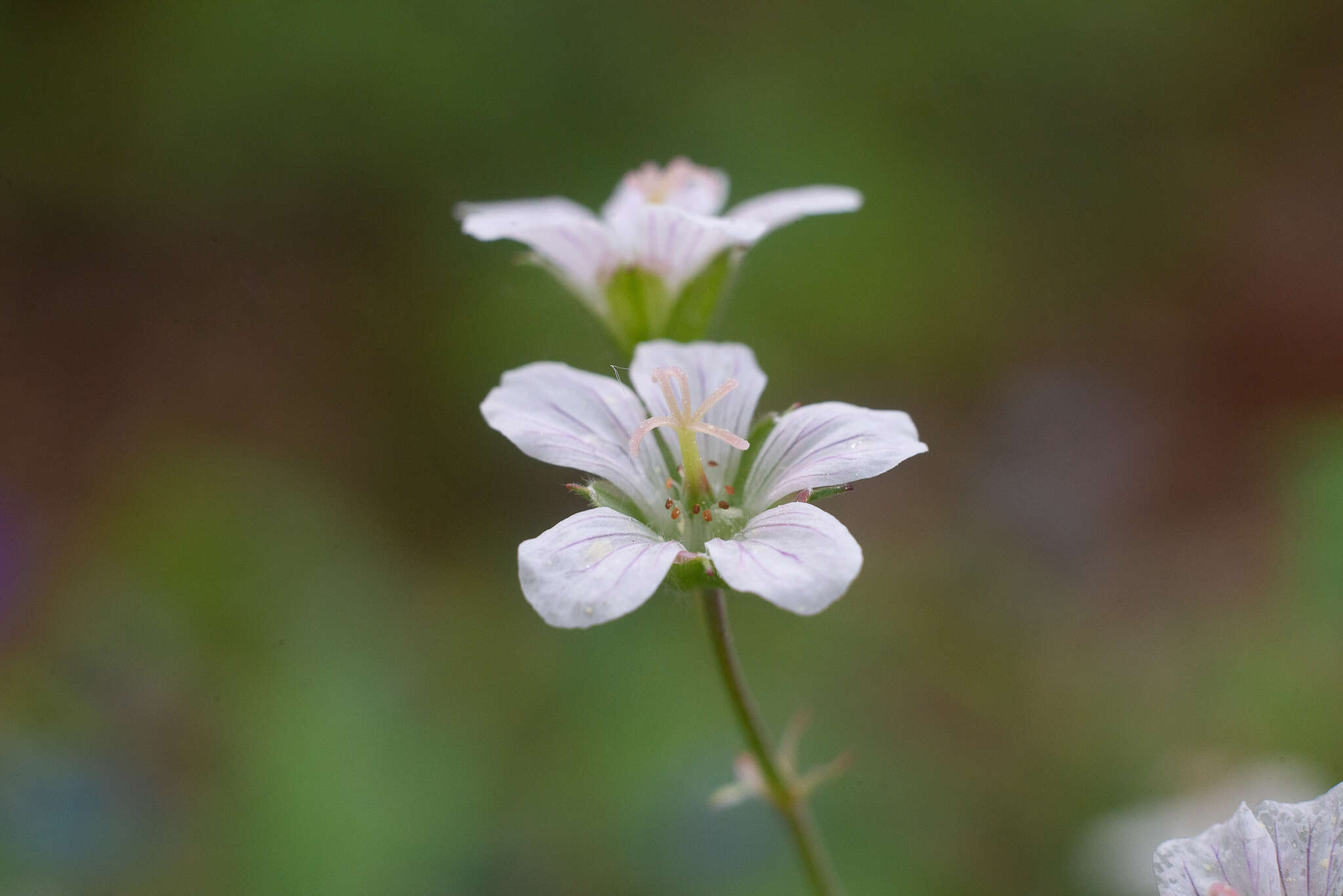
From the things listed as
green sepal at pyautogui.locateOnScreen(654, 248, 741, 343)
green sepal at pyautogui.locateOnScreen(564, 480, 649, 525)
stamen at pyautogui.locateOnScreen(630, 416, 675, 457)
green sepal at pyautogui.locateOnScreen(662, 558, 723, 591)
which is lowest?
green sepal at pyautogui.locateOnScreen(662, 558, 723, 591)

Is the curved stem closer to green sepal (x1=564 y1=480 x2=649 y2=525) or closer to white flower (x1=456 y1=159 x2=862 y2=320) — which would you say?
green sepal (x1=564 y1=480 x2=649 y2=525)

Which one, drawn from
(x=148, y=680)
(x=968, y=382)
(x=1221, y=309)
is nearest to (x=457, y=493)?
(x=148, y=680)

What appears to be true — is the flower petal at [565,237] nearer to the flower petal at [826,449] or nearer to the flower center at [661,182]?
the flower center at [661,182]

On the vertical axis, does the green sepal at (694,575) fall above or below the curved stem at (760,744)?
above

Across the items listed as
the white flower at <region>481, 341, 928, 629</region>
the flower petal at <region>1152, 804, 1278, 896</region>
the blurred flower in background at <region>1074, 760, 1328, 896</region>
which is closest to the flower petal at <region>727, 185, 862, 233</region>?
the white flower at <region>481, 341, 928, 629</region>

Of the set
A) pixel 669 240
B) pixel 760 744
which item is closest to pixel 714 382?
pixel 669 240

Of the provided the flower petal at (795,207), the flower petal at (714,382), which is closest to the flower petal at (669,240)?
the flower petal at (795,207)
